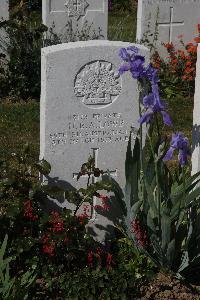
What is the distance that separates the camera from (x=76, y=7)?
8.73 meters

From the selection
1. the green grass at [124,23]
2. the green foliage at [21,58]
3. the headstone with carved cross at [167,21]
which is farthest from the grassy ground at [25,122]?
Result: the green grass at [124,23]

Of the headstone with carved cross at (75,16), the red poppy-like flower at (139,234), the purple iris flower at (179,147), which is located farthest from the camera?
the headstone with carved cross at (75,16)

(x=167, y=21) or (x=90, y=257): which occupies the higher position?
(x=167, y=21)

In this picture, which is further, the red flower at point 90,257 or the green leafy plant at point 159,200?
the red flower at point 90,257

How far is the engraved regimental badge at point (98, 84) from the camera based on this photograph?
14.4 feet

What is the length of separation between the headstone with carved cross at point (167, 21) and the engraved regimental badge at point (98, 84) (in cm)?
419

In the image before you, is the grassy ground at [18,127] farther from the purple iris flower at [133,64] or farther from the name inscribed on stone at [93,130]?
the purple iris flower at [133,64]

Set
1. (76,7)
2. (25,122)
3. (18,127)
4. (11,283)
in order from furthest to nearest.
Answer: (76,7) < (25,122) < (18,127) < (11,283)

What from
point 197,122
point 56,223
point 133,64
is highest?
point 133,64

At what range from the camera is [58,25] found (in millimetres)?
8703

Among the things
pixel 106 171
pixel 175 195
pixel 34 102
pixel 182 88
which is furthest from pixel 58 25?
pixel 175 195

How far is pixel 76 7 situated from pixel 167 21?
3.78ft

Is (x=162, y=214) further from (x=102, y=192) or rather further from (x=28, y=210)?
(x=28, y=210)

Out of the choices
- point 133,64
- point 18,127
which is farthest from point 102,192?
point 18,127
